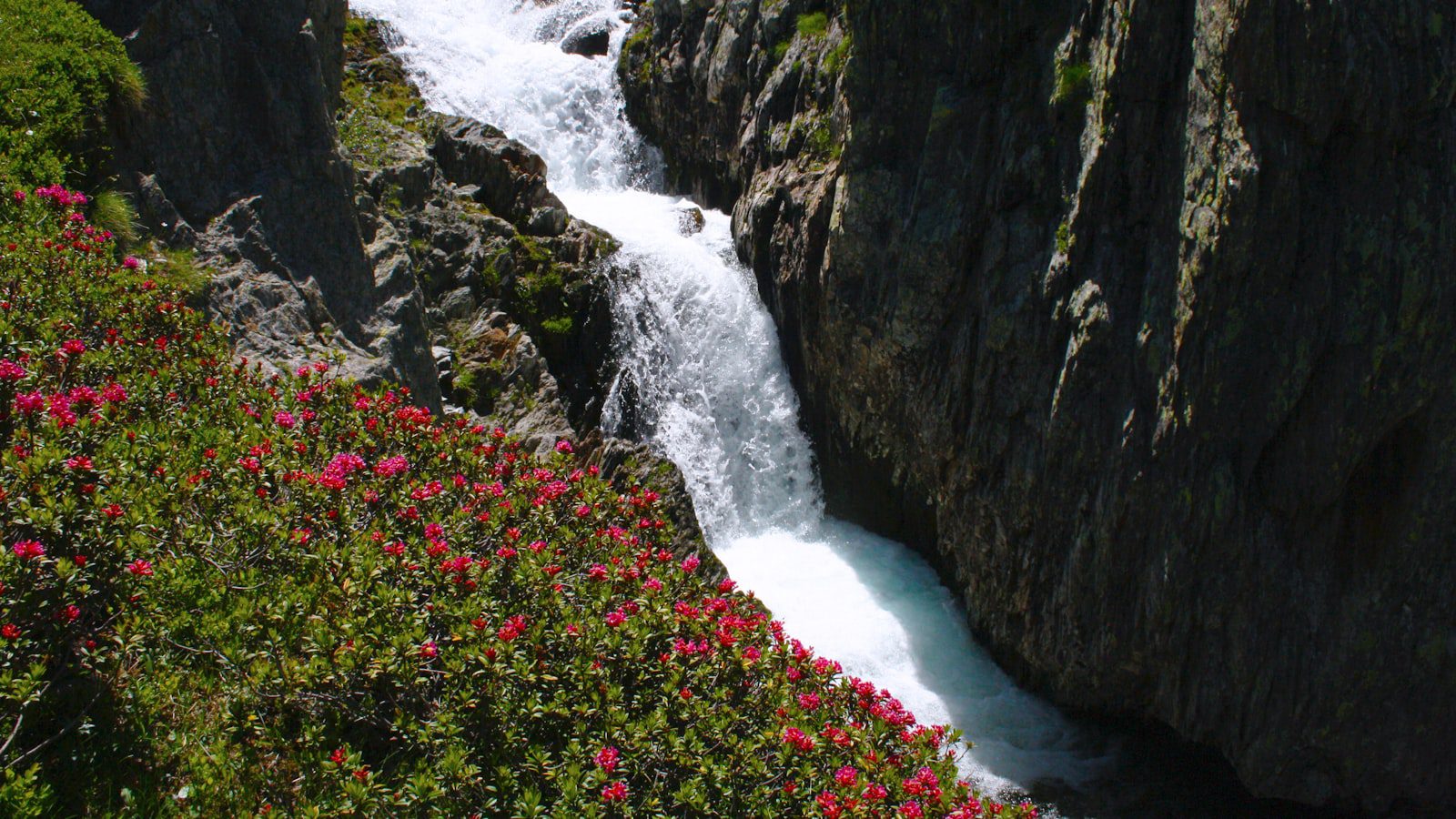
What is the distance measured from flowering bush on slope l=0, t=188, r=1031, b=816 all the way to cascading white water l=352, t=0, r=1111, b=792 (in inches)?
303

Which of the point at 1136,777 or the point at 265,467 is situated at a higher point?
the point at 265,467

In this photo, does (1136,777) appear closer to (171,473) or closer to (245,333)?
(171,473)

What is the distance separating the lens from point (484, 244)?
2016 centimetres

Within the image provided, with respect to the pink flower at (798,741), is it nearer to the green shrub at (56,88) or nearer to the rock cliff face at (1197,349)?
the rock cliff face at (1197,349)

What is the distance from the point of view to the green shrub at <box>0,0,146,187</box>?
9.62 m

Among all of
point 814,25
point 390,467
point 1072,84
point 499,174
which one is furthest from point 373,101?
point 390,467

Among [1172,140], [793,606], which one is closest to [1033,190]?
[1172,140]

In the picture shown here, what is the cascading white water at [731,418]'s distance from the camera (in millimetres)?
14117

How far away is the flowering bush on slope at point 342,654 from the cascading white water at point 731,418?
770 cm

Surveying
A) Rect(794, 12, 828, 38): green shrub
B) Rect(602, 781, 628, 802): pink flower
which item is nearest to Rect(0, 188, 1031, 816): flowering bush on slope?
Rect(602, 781, 628, 802): pink flower

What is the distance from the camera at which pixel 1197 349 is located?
35.6 ft

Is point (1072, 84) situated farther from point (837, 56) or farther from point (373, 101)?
point (373, 101)

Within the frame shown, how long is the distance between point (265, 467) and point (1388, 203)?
39.3ft

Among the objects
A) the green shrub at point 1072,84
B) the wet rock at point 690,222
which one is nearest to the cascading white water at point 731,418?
the wet rock at point 690,222
